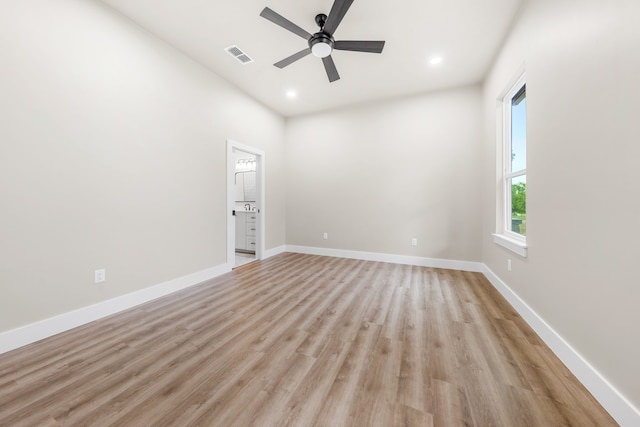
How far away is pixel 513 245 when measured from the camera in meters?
2.45

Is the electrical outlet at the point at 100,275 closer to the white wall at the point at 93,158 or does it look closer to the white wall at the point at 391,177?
the white wall at the point at 93,158

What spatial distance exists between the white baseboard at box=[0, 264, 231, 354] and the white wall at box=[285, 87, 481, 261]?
275cm

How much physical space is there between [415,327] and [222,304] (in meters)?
1.99

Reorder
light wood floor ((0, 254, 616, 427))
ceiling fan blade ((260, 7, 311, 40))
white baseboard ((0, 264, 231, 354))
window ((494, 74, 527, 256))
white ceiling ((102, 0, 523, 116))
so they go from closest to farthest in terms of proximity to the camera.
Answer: light wood floor ((0, 254, 616, 427)) < white baseboard ((0, 264, 231, 354)) < ceiling fan blade ((260, 7, 311, 40)) < white ceiling ((102, 0, 523, 116)) < window ((494, 74, 527, 256))

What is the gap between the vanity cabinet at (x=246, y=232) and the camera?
5286mm

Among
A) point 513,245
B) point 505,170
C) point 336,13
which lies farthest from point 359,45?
point 513,245

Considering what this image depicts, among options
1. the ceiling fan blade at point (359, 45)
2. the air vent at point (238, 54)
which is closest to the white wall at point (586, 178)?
the ceiling fan blade at point (359, 45)

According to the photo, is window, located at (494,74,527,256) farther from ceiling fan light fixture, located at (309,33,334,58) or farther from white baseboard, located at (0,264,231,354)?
white baseboard, located at (0,264,231,354)

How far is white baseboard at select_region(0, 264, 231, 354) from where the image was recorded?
1813 millimetres

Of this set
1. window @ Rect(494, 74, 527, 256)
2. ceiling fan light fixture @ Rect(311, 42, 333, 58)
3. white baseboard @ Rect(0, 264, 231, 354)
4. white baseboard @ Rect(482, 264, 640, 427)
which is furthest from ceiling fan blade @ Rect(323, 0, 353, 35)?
white baseboard @ Rect(0, 264, 231, 354)

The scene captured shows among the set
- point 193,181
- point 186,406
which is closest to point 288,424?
point 186,406

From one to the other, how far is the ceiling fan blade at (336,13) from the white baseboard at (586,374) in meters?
2.98

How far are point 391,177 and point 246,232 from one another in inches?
132

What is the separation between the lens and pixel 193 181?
3.27 metres
